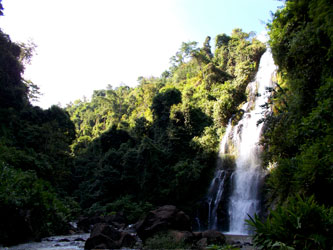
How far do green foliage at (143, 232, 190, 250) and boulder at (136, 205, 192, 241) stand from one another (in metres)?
0.40

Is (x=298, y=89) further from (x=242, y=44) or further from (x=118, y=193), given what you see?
(x=242, y=44)

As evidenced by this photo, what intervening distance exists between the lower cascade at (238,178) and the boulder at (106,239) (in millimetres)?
6773

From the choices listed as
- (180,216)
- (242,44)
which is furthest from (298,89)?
(242,44)

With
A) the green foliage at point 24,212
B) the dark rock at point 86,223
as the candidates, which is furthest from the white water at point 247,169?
the green foliage at point 24,212

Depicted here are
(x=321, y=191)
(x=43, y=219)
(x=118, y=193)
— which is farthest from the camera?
(x=118, y=193)

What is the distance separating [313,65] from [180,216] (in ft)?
22.6

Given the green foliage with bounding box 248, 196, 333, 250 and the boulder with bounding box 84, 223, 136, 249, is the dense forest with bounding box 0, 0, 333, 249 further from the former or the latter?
the boulder with bounding box 84, 223, 136, 249

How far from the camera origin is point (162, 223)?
927 centimetres

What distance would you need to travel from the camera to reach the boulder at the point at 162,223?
9.21m

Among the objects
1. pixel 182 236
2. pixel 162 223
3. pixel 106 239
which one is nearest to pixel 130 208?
pixel 162 223

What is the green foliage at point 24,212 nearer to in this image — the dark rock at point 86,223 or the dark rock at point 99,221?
the dark rock at point 86,223

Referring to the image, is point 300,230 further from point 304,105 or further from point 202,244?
point 202,244

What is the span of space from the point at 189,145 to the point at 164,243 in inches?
586

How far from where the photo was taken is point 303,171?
5.81 m
